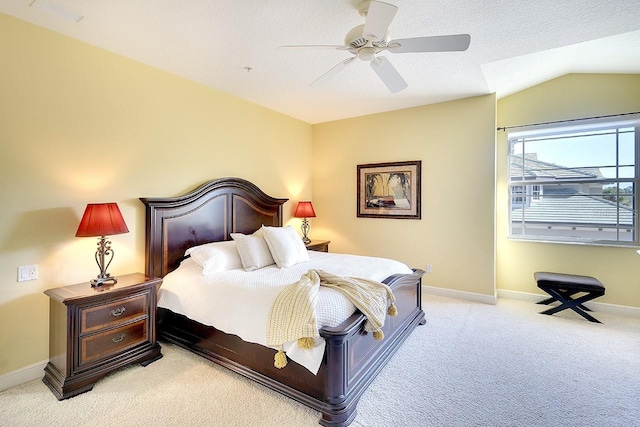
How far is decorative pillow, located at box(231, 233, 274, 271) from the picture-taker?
2.98 metres

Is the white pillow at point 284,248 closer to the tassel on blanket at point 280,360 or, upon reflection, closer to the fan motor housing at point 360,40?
the tassel on blanket at point 280,360

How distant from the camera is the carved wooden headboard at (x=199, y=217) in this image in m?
2.94

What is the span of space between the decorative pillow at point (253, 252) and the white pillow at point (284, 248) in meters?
0.07

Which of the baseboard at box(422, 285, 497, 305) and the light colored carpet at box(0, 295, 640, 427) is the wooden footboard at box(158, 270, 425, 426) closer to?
the light colored carpet at box(0, 295, 640, 427)

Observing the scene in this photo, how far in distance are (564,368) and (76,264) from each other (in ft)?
13.7

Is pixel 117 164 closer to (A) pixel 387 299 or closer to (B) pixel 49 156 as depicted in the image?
(B) pixel 49 156

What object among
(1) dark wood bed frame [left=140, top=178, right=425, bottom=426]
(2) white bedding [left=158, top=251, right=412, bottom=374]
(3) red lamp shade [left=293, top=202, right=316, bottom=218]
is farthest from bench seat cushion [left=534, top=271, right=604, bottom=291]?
(3) red lamp shade [left=293, top=202, right=316, bottom=218]

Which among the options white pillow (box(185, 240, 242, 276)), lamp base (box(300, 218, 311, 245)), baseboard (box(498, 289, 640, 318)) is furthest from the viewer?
lamp base (box(300, 218, 311, 245))

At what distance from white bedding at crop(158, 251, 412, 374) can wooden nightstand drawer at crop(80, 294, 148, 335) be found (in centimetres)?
29

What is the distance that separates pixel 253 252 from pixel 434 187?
278 centimetres

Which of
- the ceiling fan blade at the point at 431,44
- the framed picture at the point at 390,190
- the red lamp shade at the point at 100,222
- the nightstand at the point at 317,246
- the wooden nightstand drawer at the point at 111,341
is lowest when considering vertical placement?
the wooden nightstand drawer at the point at 111,341

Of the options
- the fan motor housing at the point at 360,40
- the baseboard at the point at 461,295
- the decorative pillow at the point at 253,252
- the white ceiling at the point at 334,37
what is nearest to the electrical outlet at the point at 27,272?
the decorative pillow at the point at 253,252

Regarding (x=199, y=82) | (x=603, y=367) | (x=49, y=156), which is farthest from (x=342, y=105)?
(x=603, y=367)

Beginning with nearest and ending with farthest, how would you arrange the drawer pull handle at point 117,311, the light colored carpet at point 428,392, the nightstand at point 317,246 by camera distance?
the light colored carpet at point 428,392 < the drawer pull handle at point 117,311 < the nightstand at point 317,246
